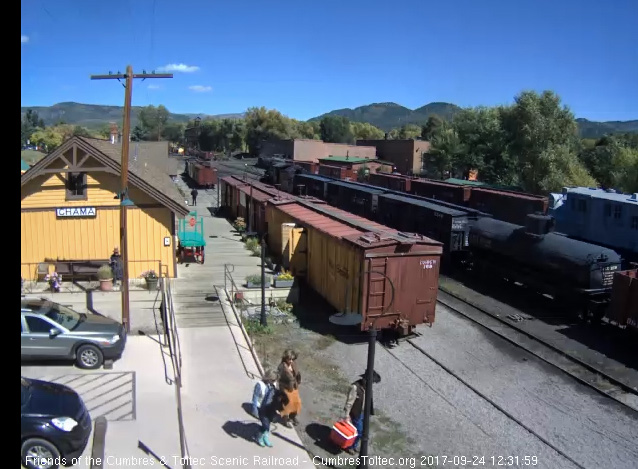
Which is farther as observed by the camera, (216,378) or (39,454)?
(216,378)

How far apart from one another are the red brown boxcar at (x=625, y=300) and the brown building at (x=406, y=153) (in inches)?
2335

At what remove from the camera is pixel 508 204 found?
31.2 meters

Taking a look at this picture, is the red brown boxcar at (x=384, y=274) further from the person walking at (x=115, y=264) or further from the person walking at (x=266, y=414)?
the person walking at (x=115, y=264)

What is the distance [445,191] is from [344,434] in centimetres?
2795

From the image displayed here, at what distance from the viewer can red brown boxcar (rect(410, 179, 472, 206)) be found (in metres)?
34.4

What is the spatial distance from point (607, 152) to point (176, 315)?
51.3 meters

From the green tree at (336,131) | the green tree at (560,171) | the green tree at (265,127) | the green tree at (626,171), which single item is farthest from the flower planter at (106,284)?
the green tree at (336,131)

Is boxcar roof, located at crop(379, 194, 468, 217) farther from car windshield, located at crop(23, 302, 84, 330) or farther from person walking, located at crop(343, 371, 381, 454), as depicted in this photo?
car windshield, located at crop(23, 302, 84, 330)

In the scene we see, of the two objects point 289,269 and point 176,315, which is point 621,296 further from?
point 176,315

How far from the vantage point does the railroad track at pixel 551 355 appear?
42.0ft

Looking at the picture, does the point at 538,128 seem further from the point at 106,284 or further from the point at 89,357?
the point at 89,357

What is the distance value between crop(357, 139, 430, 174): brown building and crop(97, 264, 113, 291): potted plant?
201 ft

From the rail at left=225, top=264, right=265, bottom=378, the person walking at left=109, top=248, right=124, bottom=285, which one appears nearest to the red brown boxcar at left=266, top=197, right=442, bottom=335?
the rail at left=225, top=264, right=265, bottom=378

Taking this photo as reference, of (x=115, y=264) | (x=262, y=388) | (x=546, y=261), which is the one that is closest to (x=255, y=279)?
(x=115, y=264)
